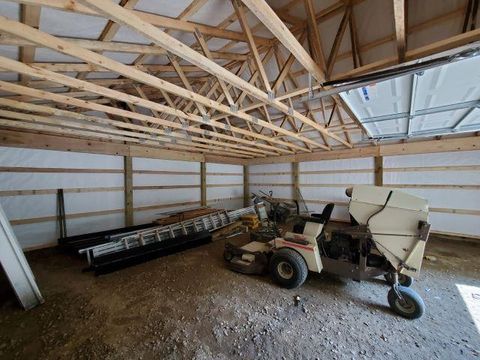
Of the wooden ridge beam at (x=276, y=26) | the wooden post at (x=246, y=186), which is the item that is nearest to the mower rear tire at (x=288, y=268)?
the wooden ridge beam at (x=276, y=26)

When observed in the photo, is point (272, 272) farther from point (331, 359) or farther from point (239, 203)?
point (239, 203)

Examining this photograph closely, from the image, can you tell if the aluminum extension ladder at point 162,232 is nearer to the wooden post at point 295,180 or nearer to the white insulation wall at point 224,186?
the white insulation wall at point 224,186

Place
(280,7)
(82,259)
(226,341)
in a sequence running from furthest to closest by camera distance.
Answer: (82,259), (280,7), (226,341)

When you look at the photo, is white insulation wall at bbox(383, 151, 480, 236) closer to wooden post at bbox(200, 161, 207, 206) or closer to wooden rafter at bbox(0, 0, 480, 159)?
wooden rafter at bbox(0, 0, 480, 159)

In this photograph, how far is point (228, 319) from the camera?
2.18m

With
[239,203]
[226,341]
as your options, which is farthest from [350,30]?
[239,203]

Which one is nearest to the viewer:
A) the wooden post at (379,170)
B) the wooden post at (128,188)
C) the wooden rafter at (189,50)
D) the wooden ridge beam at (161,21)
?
the wooden ridge beam at (161,21)

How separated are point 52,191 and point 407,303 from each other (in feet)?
20.7

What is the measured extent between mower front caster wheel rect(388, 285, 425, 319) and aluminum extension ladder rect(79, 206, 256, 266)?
12.2 ft

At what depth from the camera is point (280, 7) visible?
2.49m

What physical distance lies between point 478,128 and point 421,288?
111 inches

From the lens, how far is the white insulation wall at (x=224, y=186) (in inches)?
294

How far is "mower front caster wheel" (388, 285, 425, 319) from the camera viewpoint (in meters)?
2.16

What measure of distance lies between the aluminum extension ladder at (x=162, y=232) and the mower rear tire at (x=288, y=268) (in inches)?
96.2
